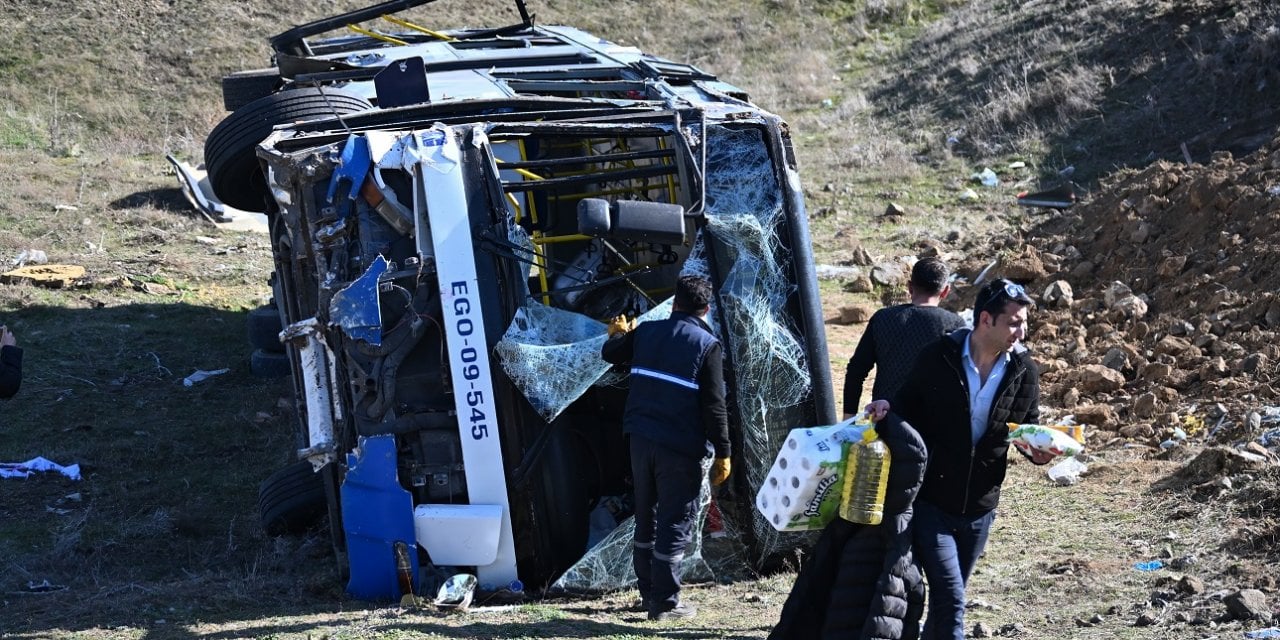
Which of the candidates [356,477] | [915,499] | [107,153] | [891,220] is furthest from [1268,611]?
[107,153]

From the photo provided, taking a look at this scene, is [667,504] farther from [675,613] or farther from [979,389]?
[979,389]

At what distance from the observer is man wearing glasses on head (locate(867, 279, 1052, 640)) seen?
4.60 m

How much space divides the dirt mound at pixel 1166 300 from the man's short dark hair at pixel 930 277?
2.85 meters

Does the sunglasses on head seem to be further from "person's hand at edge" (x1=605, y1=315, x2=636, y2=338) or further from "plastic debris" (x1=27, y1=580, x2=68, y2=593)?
"plastic debris" (x1=27, y1=580, x2=68, y2=593)

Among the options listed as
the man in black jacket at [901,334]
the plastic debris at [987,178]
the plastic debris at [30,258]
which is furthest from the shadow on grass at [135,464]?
the plastic debris at [987,178]

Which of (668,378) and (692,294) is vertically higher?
(692,294)

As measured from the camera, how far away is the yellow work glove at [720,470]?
18.8 feet

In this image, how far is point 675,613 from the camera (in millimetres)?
5715

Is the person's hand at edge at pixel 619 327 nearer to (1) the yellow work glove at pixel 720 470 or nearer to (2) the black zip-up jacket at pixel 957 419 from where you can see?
(1) the yellow work glove at pixel 720 470

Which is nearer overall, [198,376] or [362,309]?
[362,309]

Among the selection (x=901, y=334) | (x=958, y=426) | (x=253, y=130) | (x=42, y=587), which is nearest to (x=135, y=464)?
(x=42, y=587)

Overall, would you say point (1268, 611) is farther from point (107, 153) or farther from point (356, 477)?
point (107, 153)

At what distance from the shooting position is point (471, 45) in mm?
10469

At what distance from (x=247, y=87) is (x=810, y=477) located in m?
6.78
